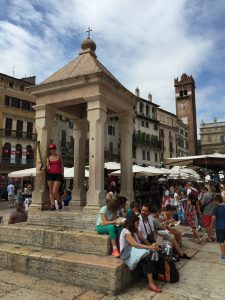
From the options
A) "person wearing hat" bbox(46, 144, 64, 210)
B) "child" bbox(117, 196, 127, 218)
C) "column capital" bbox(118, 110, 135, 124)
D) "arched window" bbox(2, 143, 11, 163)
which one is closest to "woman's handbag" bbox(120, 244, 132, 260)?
"child" bbox(117, 196, 127, 218)

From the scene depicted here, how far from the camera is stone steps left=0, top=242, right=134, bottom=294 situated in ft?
15.8

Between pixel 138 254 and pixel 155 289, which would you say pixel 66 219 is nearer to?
pixel 138 254

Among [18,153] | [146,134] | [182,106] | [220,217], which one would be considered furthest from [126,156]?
[182,106]

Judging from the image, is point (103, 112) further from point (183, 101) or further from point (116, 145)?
point (183, 101)

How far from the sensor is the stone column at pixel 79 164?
8844 millimetres

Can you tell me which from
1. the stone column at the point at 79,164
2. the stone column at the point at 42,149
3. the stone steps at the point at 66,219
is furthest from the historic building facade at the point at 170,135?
the stone steps at the point at 66,219

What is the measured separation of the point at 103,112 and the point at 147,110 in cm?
5217

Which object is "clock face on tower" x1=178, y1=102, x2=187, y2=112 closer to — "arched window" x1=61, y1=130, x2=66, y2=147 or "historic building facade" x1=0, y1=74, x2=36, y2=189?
"arched window" x1=61, y1=130, x2=66, y2=147

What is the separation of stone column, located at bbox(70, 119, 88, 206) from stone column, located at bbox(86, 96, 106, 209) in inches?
79.6

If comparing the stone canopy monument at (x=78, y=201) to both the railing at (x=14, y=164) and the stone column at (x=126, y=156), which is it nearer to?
the stone column at (x=126, y=156)

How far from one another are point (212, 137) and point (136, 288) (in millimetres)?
77796

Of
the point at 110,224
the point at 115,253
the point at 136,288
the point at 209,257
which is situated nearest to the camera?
the point at 136,288

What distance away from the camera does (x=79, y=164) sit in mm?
9008

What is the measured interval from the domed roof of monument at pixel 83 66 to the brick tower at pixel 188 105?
67.8 m
